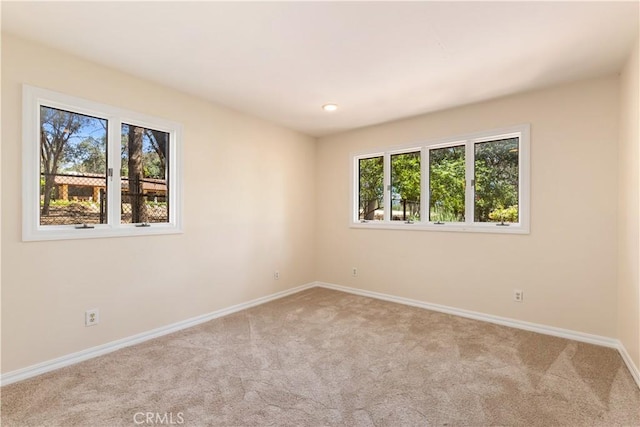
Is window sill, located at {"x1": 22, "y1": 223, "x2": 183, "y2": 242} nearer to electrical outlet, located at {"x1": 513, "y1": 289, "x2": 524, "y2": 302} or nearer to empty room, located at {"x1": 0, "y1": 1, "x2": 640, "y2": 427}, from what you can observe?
empty room, located at {"x1": 0, "y1": 1, "x2": 640, "y2": 427}

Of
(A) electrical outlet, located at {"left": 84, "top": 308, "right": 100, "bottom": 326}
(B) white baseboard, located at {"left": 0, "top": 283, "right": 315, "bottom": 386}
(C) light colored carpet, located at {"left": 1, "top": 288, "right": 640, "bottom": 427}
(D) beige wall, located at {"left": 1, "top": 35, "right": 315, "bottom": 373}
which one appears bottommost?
(C) light colored carpet, located at {"left": 1, "top": 288, "right": 640, "bottom": 427}

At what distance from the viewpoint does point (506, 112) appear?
10.5ft

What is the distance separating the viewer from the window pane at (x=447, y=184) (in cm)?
361

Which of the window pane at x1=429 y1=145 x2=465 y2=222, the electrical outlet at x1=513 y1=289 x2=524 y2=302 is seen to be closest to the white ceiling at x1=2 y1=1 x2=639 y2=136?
A: the window pane at x1=429 y1=145 x2=465 y2=222

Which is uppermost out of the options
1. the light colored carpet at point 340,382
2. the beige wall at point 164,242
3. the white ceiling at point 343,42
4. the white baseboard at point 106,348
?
the white ceiling at point 343,42

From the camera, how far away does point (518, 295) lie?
10.3ft

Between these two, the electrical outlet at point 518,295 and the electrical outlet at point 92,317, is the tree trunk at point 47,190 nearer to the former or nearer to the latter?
the electrical outlet at point 92,317

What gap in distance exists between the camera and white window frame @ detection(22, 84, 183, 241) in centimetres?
220

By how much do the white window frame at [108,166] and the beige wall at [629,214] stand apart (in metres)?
3.85

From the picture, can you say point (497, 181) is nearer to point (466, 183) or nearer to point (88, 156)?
point (466, 183)

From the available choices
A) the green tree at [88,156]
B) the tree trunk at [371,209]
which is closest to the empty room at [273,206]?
the green tree at [88,156]

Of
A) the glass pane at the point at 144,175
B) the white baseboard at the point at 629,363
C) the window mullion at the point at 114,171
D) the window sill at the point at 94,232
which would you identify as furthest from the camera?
the glass pane at the point at 144,175

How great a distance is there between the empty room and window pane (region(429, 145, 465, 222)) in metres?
0.03

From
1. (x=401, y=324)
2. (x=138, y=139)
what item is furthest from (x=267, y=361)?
(x=138, y=139)
